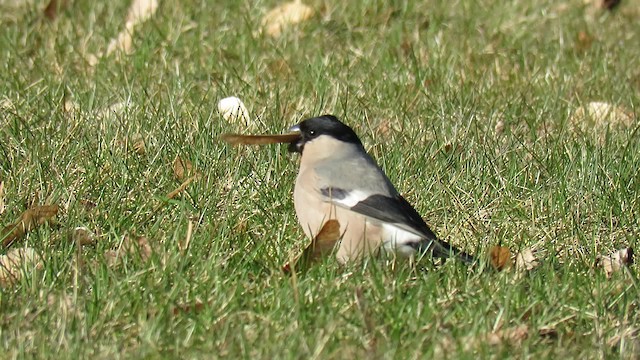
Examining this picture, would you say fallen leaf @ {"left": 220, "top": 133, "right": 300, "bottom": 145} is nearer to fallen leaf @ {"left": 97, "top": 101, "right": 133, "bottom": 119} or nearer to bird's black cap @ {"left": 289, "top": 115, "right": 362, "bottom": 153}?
bird's black cap @ {"left": 289, "top": 115, "right": 362, "bottom": 153}

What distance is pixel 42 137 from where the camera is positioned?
5.45 metres

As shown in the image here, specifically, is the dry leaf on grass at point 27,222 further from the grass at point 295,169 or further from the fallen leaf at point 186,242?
the fallen leaf at point 186,242

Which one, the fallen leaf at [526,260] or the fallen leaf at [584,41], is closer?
the fallen leaf at [526,260]

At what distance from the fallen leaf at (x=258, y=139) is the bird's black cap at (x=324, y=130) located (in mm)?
42

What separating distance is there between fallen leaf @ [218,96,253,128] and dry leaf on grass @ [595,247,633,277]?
2009mm

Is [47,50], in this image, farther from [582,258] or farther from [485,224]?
[582,258]

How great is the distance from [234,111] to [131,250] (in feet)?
6.01

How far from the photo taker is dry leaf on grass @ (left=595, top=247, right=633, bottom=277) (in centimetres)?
457

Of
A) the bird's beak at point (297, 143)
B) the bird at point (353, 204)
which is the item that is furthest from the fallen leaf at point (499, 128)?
the bird's beak at point (297, 143)

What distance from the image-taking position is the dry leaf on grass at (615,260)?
4.57 meters

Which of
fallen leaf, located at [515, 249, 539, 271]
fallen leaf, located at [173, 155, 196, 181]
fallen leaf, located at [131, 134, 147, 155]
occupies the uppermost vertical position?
fallen leaf, located at [131, 134, 147, 155]

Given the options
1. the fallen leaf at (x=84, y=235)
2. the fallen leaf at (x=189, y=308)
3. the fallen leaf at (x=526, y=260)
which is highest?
the fallen leaf at (x=189, y=308)

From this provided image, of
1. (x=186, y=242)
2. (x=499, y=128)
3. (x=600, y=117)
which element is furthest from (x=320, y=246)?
(x=600, y=117)

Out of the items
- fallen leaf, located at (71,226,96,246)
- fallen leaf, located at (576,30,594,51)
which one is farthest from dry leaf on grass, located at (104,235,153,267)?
fallen leaf, located at (576,30,594,51)
